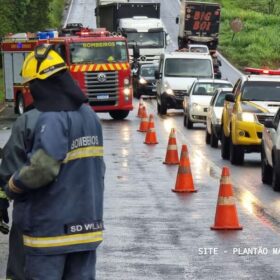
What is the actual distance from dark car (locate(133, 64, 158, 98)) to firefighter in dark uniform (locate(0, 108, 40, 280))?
1817 inches

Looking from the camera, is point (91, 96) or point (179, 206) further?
point (91, 96)

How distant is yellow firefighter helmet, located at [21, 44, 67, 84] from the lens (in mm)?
6383

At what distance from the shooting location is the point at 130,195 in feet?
56.6

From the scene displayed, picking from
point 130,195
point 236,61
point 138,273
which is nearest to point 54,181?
point 138,273

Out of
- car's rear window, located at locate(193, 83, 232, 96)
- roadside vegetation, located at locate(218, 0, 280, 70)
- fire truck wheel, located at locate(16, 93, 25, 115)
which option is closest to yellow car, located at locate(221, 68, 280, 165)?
car's rear window, located at locate(193, 83, 232, 96)

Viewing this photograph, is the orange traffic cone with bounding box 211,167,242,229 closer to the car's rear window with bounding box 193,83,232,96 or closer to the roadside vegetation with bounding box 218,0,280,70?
the car's rear window with bounding box 193,83,232,96

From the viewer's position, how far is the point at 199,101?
34656mm

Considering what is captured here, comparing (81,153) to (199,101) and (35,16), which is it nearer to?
(199,101)

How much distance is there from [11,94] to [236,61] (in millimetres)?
37281

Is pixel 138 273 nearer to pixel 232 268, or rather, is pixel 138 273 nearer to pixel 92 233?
pixel 232 268

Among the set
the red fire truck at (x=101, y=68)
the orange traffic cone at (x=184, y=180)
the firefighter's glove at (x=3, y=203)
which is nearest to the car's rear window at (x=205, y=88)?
the red fire truck at (x=101, y=68)

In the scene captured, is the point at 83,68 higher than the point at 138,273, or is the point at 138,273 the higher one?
the point at 138,273

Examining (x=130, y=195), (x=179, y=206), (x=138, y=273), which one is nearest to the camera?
(x=138, y=273)

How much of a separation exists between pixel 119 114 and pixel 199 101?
5.04 metres
